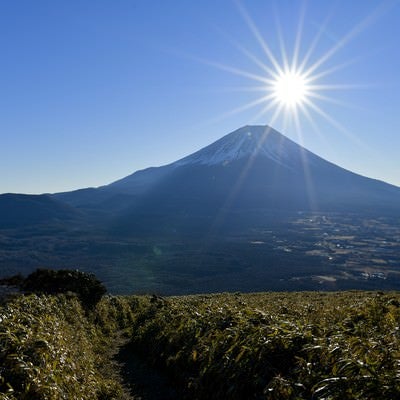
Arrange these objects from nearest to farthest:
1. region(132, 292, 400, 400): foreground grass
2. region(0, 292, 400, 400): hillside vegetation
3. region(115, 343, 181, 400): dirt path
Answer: region(132, 292, 400, 400): foreground grass < region(0, 292, 400, 400): hillside vegetation < region(115, 343, 181, 400): dirt path

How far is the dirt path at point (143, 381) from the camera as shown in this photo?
34.1ft

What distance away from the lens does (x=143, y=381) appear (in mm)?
11797

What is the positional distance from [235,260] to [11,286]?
401 ft

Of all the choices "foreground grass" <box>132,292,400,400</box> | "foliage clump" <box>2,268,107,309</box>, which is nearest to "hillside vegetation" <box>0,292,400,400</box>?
"foreground grass" <box>132,292,400,400</box>

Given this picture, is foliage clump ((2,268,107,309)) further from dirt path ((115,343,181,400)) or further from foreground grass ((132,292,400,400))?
foreground grass ((132,292,400,400))

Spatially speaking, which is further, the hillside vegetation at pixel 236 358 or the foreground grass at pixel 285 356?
the hillside vegetation at pixel 236 358

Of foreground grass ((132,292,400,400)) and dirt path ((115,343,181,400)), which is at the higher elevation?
foreground grass ((132,292,400,400))

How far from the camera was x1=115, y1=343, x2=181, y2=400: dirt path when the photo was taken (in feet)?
34.1

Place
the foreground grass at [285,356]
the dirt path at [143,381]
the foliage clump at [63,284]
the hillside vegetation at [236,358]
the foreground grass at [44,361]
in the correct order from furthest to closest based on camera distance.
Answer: the foliage clump at [63,284] < the dirt path at [143,381] < the foreground grass at [44,361] < the hillside vegetation at [236,358] < the foreground grass at [285,356]

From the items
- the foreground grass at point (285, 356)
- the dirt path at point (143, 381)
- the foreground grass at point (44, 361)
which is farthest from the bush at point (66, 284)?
the foreground grass at point (285, 356)

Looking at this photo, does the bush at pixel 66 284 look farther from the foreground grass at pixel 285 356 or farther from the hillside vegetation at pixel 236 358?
the foreground grass at pixel 285 356

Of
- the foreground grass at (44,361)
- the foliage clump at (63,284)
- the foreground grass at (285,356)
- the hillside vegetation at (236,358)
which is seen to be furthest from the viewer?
the foliage clump at (63,284)

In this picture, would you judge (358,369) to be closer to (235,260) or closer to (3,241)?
(235,260)

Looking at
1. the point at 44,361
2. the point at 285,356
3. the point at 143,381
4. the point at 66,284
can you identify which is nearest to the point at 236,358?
the point at 285,356
